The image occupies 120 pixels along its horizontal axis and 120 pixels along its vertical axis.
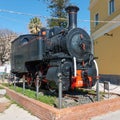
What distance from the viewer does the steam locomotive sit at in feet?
34.3

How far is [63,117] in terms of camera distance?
786 centimetres

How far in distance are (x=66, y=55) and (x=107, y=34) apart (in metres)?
10.9

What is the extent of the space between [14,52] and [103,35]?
872 centimetres

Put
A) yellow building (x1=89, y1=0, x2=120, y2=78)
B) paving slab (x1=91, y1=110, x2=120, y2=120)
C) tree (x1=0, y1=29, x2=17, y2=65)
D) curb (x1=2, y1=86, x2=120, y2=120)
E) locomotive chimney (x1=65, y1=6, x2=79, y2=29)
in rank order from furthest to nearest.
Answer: tree (x1=0, y1=29, x2=17, y2=65) < yellow building (x1=89, y1=0, x2=120, y2=78) < locomotive chimney (x1=65, y1=6, x2=79, y2=29) < paving slab (x1=91, y1=110, x2=120, y2=120) < curb (x1=2, y1=86, x2=120, y2=120)

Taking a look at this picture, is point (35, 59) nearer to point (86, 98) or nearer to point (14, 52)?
point (86, 98)

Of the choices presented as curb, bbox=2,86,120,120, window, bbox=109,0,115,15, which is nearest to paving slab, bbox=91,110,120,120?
curb, bbox=2,86,120,120

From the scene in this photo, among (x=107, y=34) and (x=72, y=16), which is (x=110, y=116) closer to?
(x=72, y=16)

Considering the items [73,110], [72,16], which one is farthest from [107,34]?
[73,110]

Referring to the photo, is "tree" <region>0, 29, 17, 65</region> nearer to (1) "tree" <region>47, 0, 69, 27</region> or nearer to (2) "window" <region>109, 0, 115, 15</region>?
(1) "tree" <region>47, 0, 69, 27</region>

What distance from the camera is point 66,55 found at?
35.6 feet

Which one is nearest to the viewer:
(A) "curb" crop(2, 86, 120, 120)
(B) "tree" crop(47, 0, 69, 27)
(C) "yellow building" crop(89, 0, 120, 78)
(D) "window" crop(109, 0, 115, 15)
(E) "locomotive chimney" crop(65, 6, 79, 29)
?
(A) "curb" crop(2, 86, 120, 120)

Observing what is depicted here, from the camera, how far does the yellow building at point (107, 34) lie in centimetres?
1938

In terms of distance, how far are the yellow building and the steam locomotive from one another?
26.4ft

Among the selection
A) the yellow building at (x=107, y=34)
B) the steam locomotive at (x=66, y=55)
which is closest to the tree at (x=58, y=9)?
the yellow building at (x=107, y=34)
